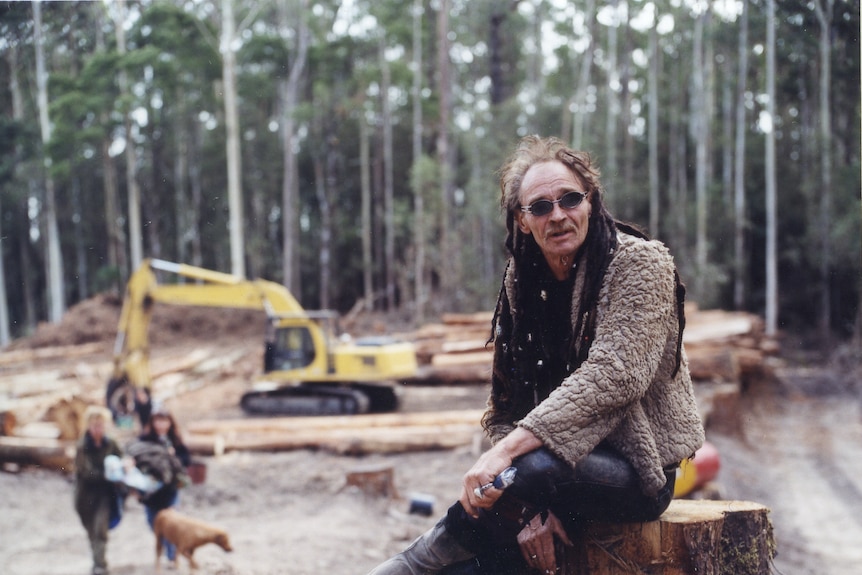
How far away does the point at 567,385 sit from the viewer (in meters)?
2.26

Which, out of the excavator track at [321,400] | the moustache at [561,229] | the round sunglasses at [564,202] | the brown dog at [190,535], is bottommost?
the excavator track at [321,400]

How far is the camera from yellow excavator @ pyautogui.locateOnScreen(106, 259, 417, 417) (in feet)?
43.6

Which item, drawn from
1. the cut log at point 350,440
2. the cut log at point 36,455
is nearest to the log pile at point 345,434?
the cut log at point 350,440

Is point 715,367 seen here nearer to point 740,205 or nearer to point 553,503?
point 553,503

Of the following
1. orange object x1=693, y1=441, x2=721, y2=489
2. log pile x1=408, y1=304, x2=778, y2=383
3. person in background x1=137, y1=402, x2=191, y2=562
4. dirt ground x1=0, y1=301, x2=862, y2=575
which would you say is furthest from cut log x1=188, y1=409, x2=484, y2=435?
Answer: person in background x1=137, y1=402, x2=191, y2=562

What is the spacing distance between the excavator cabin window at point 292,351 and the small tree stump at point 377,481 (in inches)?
201

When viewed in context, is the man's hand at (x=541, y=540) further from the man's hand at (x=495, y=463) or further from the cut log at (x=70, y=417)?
the cut log at (x=70, y=417)

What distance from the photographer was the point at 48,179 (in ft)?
68.4

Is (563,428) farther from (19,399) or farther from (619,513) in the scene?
(19,399)

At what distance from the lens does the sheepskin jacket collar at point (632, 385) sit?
2217 millimetres

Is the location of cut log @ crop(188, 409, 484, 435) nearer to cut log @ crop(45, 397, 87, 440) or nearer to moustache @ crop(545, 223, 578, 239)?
cut log @ crop(45, 397, 87, 440)

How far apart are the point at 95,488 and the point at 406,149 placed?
2912 centimetres

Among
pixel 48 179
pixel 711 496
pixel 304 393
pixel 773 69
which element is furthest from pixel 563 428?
pixel 48 179

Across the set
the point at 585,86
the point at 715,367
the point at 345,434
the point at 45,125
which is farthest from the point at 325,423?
the point at 585,86
